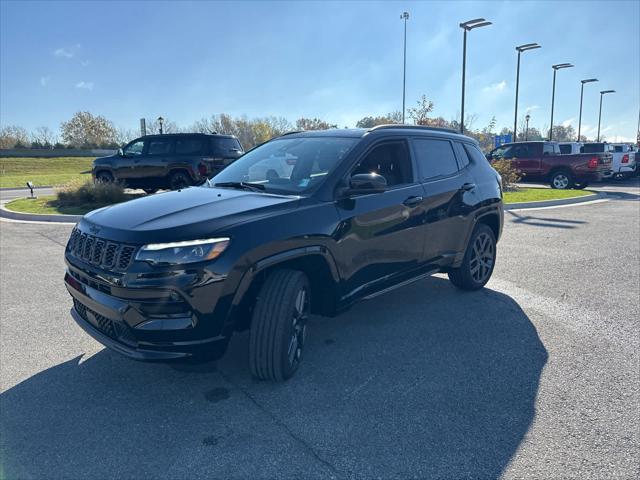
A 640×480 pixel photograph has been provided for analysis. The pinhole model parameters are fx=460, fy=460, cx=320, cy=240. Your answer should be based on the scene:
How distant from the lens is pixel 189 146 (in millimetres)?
13367

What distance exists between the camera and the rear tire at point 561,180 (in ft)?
60.4

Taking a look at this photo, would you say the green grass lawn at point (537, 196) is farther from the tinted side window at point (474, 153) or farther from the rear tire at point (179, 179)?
the rear tire at point (179, 179)

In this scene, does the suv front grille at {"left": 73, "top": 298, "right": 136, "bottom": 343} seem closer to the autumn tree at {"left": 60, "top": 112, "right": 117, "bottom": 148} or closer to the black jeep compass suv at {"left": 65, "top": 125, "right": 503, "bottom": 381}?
the black jeep compass suv at {"left": 65, "top": 125, "right": 503, "bottom": 381}

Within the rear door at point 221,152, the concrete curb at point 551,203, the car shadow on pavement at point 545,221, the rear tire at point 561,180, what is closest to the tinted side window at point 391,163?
the car shadow on pavement at point 545,221

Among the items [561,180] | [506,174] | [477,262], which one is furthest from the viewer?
[561,180]

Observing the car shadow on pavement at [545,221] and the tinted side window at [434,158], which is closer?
the tinted side window at [434,158]

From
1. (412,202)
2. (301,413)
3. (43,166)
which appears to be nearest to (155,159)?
(412,202)

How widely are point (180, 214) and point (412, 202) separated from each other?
2079 millimetres

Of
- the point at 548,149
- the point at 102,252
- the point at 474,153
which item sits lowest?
the point at 102,252

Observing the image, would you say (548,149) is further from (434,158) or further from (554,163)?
(434,158)

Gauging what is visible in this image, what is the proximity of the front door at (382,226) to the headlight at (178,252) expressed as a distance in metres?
1.06

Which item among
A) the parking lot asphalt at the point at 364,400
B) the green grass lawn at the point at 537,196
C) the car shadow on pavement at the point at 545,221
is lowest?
the parking lot asphalt at the point at 364,400

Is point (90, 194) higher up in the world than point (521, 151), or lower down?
lower down

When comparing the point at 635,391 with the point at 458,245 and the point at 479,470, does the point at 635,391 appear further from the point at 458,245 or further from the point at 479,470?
the point at 458,245
